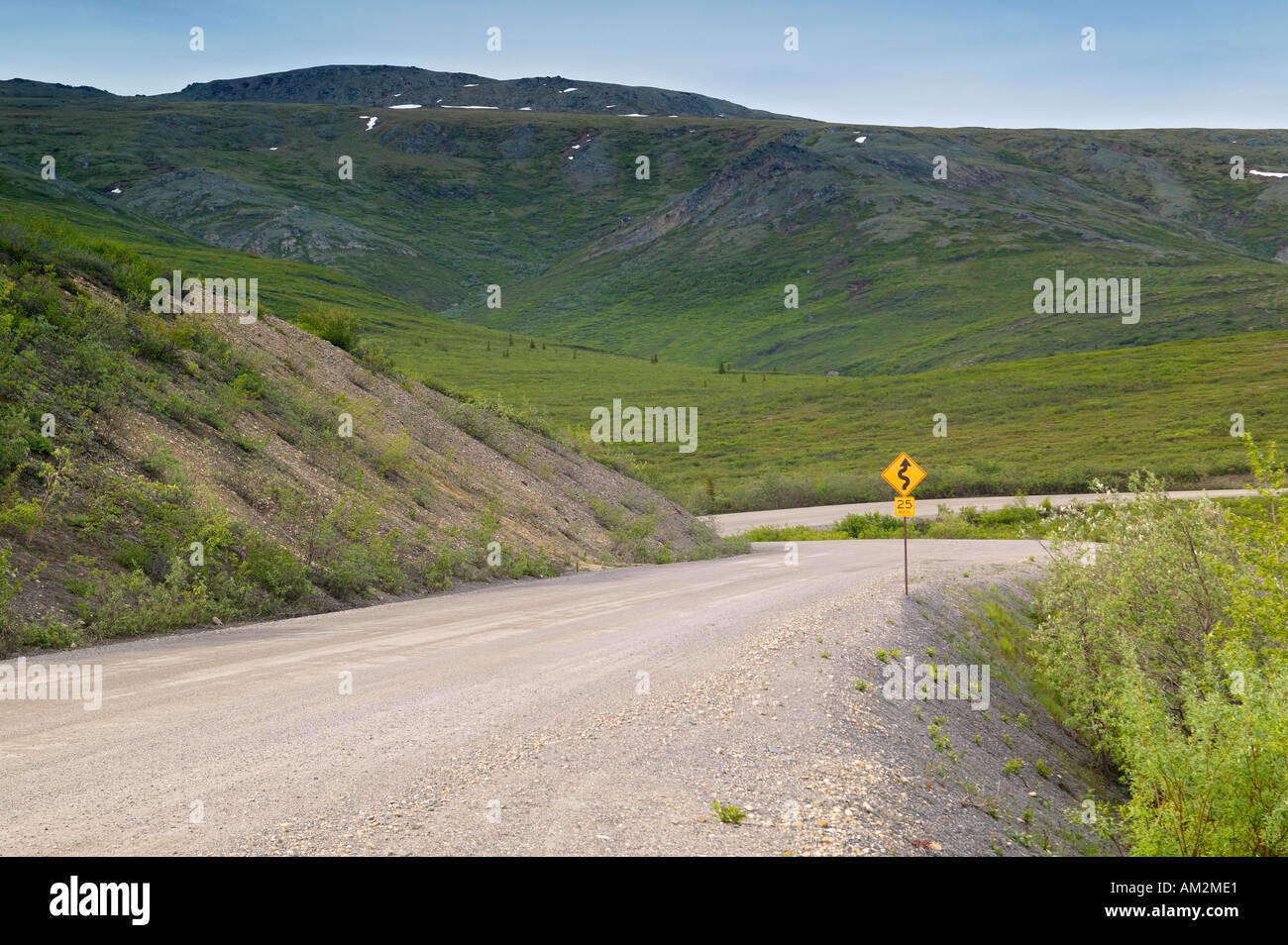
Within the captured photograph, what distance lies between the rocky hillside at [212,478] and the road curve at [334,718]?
43.9 inches

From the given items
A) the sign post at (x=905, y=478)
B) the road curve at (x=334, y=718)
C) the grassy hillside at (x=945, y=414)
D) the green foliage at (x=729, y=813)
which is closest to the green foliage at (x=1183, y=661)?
the sign post at (x=905, y=478)

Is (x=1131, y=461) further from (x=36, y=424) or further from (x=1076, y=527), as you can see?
(x=36, y=424)

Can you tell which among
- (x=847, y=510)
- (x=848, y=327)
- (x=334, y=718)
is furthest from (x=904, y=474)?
(x=848, y=327)

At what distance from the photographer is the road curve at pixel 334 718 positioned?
229 inches

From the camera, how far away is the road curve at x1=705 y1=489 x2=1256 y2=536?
4738 centimetres

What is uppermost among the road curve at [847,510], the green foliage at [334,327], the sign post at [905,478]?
the green foliage at [334,327]

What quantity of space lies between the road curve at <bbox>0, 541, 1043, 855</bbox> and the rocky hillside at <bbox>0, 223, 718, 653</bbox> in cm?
112

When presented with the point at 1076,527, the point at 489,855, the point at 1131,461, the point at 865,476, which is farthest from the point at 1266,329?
the point at 489,855

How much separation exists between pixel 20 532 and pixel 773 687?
1041 centimetres

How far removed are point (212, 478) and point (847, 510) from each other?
133 ft

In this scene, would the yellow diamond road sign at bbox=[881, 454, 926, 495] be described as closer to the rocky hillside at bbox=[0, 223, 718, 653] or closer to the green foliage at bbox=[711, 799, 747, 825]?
the rocky hillside at bbox=[0, 223, 718, 653]

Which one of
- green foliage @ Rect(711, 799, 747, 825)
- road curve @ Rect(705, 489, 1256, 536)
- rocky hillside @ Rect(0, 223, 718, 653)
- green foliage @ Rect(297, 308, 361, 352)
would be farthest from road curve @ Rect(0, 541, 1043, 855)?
road curve @ Rect(705, 489, 1256, 536)

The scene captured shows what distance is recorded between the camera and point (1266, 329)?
96500 mm

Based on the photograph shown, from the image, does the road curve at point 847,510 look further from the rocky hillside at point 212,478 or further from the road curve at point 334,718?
the road curve at point 334,718
